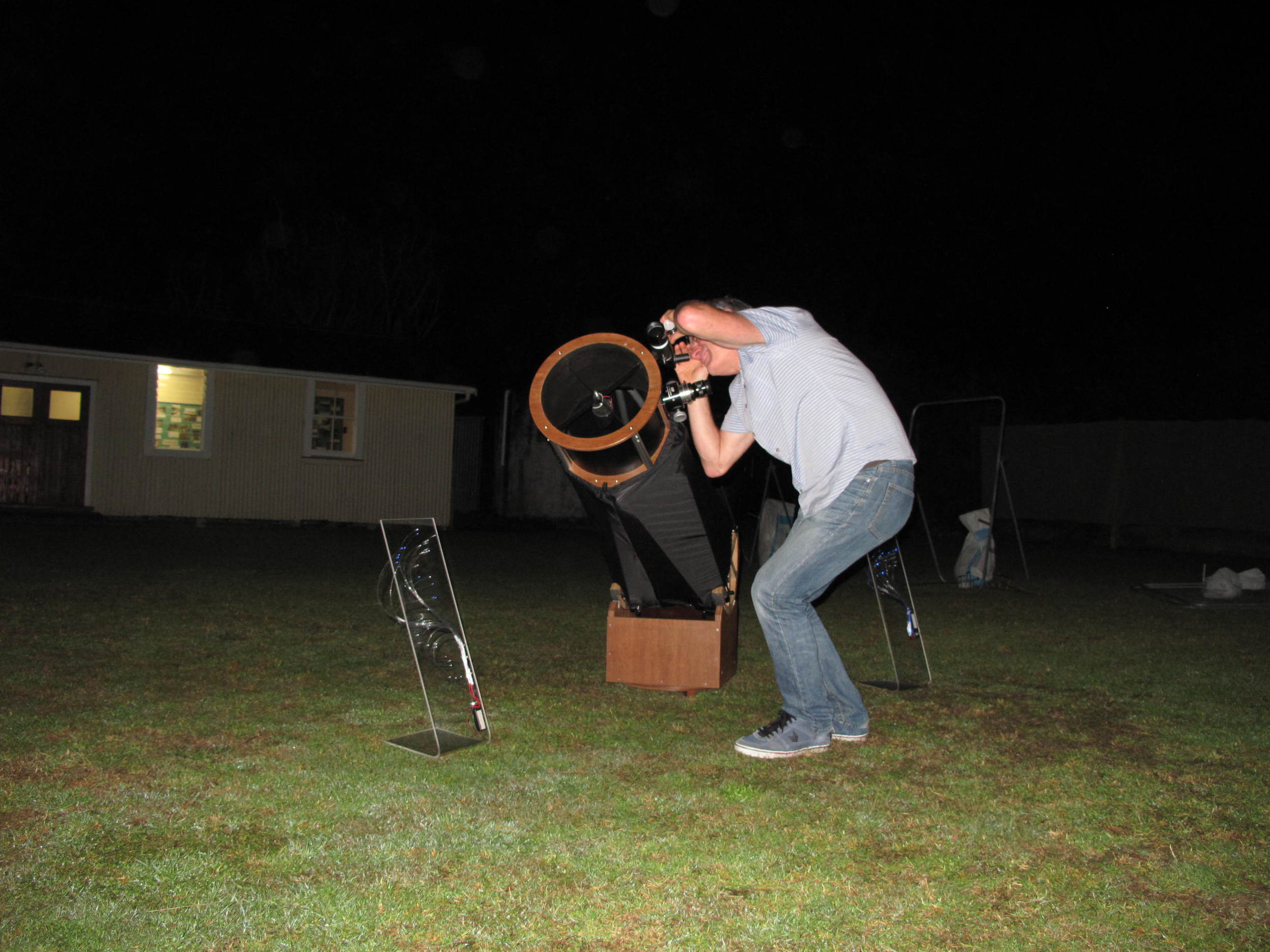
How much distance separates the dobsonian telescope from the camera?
13.9 ft

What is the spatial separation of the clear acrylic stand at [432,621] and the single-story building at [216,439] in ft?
43.1

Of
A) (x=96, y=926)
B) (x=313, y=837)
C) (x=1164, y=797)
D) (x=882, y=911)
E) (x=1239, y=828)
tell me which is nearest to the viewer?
(x=96, y=926)

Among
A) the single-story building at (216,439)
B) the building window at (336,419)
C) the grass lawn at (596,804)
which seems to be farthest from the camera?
the building window at (336,419)

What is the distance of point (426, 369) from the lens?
1942 cm

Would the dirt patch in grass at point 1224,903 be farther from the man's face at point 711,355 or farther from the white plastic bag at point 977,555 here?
the white plastic bag at point 977,555

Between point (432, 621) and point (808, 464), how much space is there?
162 centimetres

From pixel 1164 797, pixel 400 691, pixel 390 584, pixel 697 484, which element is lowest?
pixel 400 691

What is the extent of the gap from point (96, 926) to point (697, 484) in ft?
9.39

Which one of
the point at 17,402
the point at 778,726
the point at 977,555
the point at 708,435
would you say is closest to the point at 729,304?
the point at 708,435

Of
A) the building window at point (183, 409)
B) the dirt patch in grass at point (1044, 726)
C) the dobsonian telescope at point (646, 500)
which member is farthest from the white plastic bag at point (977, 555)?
the building window at point (183, 409)

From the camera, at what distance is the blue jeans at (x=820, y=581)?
362cm

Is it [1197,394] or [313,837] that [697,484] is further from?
[1197,394]

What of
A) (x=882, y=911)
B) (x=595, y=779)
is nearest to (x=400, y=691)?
(x=595, y=779)

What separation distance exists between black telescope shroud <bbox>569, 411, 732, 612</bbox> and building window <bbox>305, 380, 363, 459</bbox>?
13629 millimetres
